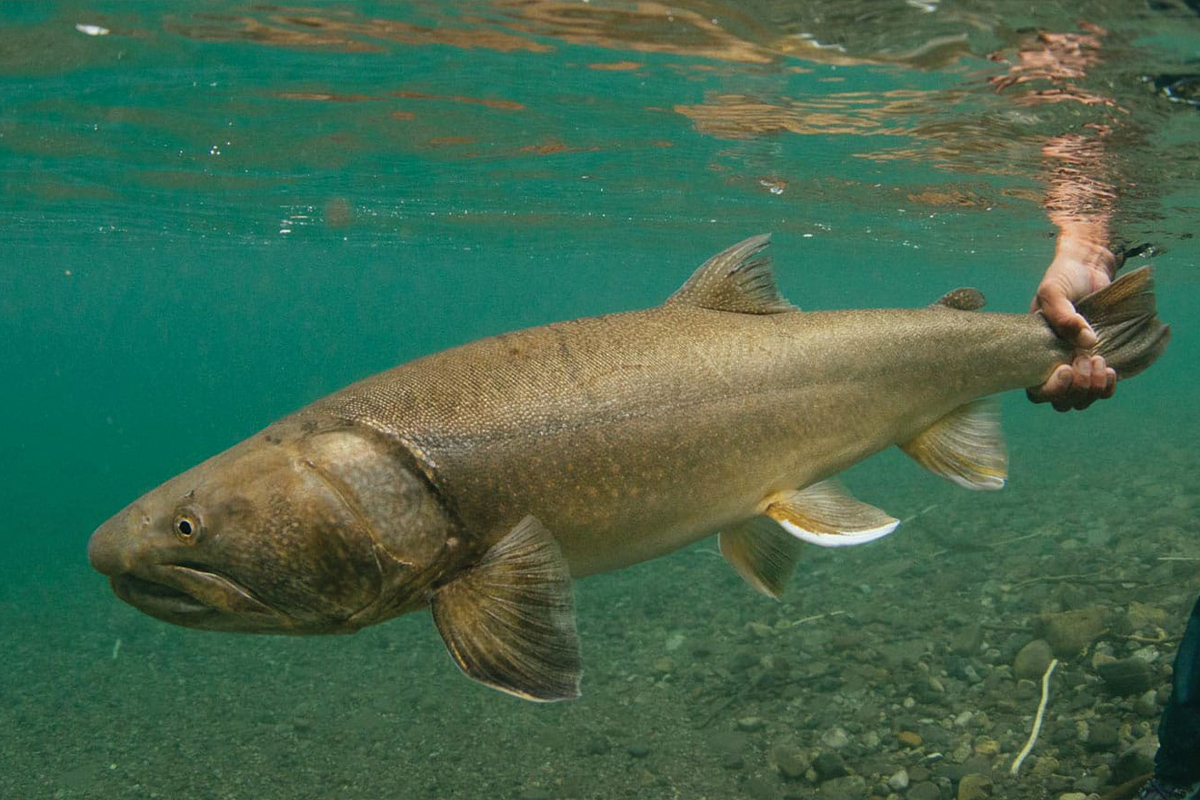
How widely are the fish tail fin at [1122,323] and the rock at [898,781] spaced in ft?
11.3

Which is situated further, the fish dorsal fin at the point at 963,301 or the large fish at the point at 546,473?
the fish dorsal fin at the point at 963,301

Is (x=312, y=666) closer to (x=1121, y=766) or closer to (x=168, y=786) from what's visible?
(x=168, y=786)

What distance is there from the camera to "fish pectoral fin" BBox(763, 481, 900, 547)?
3.29 meters

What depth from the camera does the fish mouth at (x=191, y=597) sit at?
2.57 metres

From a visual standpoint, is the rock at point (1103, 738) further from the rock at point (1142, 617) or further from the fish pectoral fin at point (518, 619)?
the fish pectoral fin at point (518, 619)

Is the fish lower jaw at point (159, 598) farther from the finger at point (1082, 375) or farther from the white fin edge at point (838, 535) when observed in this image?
the finger at point (1082, 375)

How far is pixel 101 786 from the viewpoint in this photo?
7.39 m

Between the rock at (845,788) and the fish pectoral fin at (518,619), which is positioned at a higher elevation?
the fish pectoral fin at (518,619)

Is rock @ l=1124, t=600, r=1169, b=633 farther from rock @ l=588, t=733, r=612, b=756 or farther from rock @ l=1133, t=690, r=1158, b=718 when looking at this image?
rock @ l=588, t=733, r=612, b=756

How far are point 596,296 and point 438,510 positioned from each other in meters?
81.2

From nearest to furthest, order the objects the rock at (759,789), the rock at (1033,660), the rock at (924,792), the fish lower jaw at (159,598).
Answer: the fish lower jaw at (159,598) → the rock at (924,792) → the rock at (759,789) → the rock at (1033,660)

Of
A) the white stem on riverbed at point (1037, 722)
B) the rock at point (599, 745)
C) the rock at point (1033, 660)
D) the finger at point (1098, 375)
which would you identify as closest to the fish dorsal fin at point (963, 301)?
the finger at point (1098, 375)

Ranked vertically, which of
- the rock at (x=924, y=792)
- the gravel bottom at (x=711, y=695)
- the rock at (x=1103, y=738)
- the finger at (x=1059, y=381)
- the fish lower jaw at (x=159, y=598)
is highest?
the finger at (x=1059, y=381)

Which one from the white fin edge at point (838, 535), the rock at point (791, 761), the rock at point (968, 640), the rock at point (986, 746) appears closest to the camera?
the white fin edge at point (838, 535)
